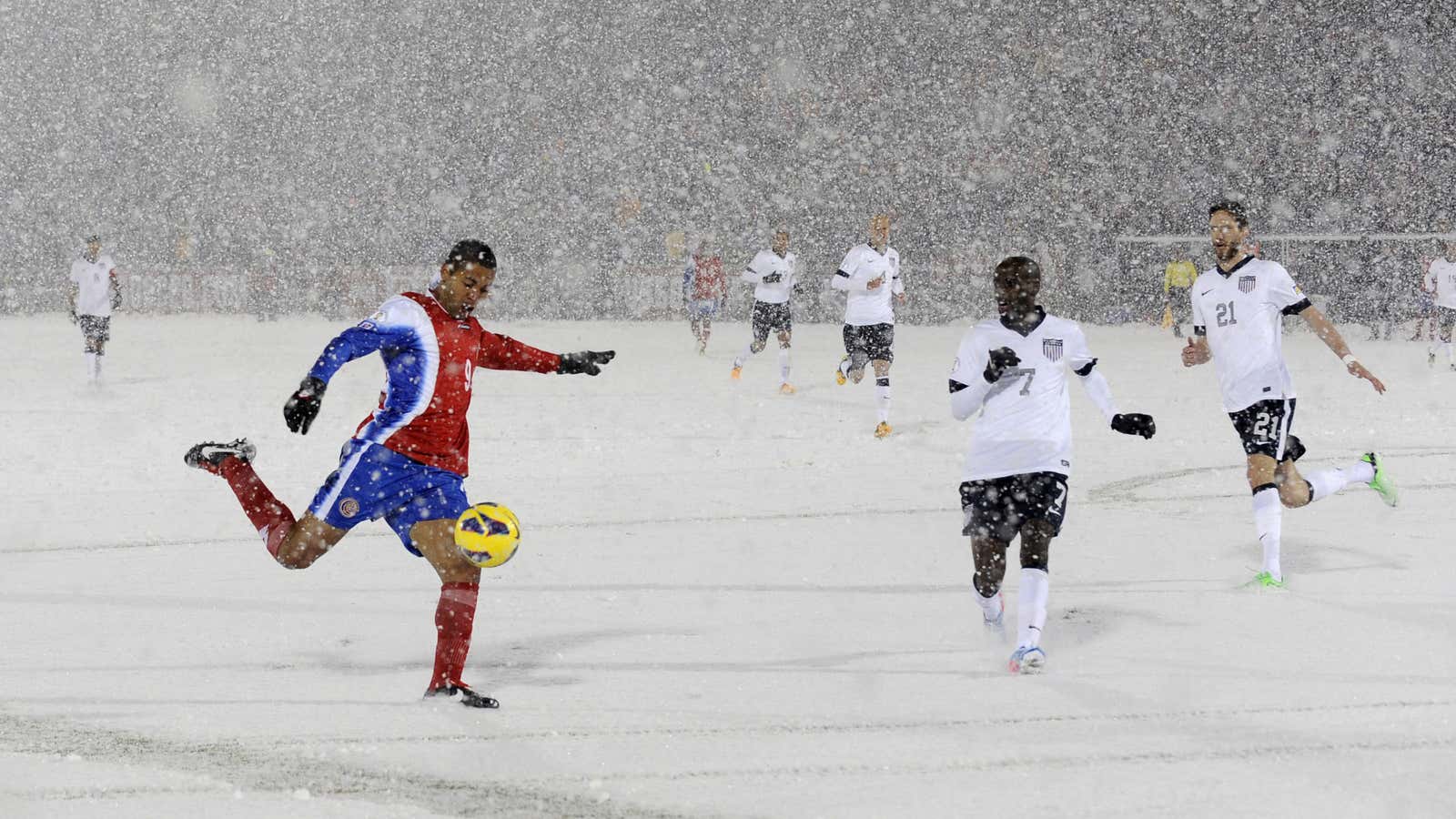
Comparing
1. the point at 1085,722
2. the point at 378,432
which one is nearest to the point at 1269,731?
the point at 1085,722

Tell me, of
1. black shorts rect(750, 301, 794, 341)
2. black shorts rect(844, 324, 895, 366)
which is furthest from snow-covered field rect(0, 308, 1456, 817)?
black shorts rect(750, 301, 794, 341)

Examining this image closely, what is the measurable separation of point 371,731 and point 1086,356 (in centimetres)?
302

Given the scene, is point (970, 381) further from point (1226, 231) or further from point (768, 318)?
point (768, 318)

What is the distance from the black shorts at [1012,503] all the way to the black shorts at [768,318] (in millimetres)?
12731

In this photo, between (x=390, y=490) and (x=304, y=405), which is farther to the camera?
(x=390, y=490)

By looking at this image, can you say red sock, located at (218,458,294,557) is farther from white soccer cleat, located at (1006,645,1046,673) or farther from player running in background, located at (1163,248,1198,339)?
player running in background, located at (1163,248,1198,339)

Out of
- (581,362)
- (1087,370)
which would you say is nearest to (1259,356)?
(1087,370)

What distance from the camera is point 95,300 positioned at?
19.9m

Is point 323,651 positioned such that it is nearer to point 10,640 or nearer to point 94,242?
point 10,640

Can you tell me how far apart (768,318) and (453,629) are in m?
14.0

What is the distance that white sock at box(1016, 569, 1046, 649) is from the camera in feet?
20.7

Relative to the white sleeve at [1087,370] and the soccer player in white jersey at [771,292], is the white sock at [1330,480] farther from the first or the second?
the soccer player in white jersey at [771,292]

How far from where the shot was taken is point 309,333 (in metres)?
32.5

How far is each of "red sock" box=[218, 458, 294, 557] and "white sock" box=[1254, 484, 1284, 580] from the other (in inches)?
169
